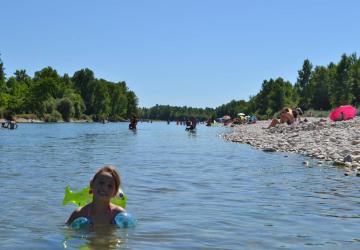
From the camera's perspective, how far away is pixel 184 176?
51.0 ft

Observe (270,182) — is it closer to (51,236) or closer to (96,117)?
(51,236)

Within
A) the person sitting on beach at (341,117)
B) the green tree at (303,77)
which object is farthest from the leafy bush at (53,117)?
the person sitting on beach at (341,117)

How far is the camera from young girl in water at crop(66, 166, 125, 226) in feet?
24.2

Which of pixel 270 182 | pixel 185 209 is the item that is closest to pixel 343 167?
pixel 270 182

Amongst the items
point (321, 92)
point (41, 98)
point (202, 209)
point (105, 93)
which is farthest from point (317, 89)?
point (202, 209)

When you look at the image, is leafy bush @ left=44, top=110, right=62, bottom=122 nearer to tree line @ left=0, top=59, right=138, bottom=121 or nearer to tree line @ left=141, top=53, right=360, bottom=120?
tree line @ left=0, top=59, right=138, bottom=121

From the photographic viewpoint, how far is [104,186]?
743cm

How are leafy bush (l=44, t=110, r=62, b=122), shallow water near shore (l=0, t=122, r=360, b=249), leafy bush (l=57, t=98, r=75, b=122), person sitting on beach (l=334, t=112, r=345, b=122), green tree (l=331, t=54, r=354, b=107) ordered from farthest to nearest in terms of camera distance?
leafy bush (l=57, t=98, r=75, b=122)
leafy bush (l=44, t=110, r=62, b=122)
green tree (l=331, t=54, r=354, b=107)
person sitting on beach (l=334, t=112, r=345, b=122)
shallow water near shore (l=0, t=122, r=360, b=249)

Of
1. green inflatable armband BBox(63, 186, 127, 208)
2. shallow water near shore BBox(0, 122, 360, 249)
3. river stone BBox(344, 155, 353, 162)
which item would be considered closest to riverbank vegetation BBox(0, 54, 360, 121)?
river stone BBox(344, 155, 353, 162)

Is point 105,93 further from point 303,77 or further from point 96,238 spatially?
point 96,238

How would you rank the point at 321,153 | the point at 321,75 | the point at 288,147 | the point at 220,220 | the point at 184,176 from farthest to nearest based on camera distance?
the point at 321,75, the point at 288,147, the point at 321,153, the point at 184,176, the point at 220,220

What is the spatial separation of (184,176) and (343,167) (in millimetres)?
4903

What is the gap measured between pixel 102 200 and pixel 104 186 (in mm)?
292

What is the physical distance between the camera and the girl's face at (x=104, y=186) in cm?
736
